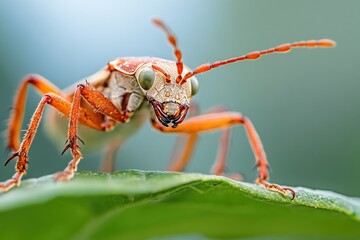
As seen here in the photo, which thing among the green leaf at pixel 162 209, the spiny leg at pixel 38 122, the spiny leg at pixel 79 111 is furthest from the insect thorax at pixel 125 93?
the green leaf at pixel 162 209

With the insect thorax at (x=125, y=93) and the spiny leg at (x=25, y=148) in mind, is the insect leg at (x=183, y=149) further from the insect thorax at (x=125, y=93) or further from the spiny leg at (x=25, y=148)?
the spiny leg at (x=25, y=148)

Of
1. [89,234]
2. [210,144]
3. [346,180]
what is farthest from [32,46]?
[89,234]

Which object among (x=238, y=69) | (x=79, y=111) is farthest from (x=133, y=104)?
(x=238, y=69)

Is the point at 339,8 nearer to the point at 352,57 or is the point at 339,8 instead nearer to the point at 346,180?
the point at 352,57

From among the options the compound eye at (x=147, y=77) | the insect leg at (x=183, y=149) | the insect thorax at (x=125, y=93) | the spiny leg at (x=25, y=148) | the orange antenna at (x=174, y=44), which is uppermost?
the orange antenna at (x=174, y=44)

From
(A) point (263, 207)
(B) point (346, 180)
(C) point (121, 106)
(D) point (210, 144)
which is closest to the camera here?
(A) point (263, 207)

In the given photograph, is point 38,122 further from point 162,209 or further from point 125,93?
point 162,209
